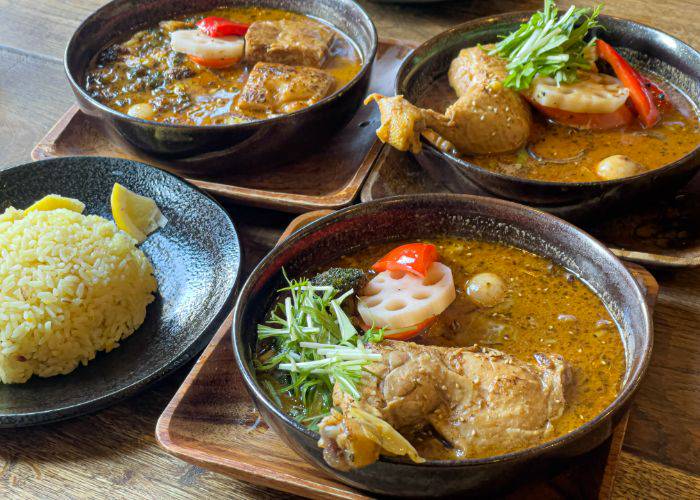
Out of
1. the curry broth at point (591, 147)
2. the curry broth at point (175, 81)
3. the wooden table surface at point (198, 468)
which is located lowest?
the wooden table surface at point (198, 468)

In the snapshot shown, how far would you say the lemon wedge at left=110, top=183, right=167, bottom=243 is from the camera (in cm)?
265

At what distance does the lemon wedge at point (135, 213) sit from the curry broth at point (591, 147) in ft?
3.72

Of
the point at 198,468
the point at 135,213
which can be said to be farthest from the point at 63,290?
the point at 198,468

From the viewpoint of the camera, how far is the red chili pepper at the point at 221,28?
3.36 meters

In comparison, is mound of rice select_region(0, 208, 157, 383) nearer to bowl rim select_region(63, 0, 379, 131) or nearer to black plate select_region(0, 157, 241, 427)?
black plate select_region(0, 157, 241, 427)

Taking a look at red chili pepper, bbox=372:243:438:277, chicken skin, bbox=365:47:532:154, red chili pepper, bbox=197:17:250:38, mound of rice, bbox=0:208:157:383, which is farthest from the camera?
red chili pepper, bbox=197:17:250:38

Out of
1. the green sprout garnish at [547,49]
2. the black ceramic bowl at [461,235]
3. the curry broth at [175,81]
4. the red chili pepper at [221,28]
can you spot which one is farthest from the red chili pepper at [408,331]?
the red chili pepper at [221,28]

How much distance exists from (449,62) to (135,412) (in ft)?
6.34

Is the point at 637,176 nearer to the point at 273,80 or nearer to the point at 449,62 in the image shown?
the point at 449,62

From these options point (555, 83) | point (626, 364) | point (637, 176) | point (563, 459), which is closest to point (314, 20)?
point (555, 83)

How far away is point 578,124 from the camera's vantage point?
2865 millimetres

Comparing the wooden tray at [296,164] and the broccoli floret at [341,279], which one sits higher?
the broccoli floret at [341,279]

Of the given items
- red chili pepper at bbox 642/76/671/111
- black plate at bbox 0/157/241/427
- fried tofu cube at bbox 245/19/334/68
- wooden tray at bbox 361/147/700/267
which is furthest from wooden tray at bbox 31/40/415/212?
red chili pepper at bbox 642/76/671/111

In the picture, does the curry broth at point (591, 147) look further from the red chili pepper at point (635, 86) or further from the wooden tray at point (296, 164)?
the wooden tray at point (296, 164)
